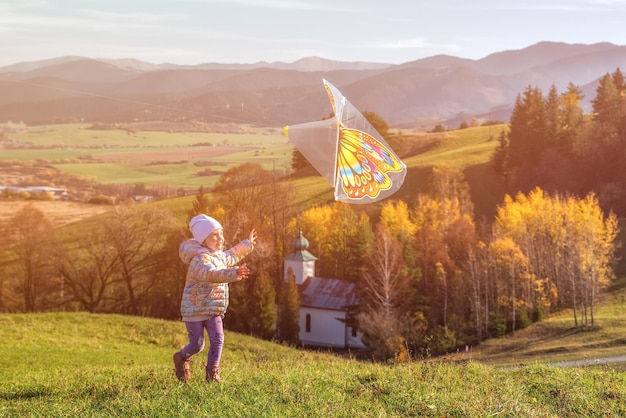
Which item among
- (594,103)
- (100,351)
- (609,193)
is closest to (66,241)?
(100,351)

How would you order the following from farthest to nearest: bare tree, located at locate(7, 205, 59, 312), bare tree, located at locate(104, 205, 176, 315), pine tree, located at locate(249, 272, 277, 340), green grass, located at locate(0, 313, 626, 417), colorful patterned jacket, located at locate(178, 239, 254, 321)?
bare tree, located at locate(7, 205, 59, 312) < bare tree, located at locate(104, 205, 176, 315) < pine tree, located at locate(249, 272, 277, 340) < colorful patterned jacket, located at locate(178, 239, 254, 321) < green grass, located at locate(0, 313, 626, 417)

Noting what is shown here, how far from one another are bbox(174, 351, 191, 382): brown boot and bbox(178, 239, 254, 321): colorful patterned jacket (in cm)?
80

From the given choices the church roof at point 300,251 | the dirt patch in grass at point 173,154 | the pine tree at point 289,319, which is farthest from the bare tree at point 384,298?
the dirt patch in grass at point 173,154

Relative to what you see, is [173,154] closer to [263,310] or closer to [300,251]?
[300,251]

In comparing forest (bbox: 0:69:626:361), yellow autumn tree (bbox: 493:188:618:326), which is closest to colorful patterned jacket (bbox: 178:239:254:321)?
forest (bbox: 0:69:626:361)

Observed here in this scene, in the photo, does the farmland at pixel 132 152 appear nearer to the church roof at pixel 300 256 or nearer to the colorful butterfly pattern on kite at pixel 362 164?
the church roof at pixel 300 256

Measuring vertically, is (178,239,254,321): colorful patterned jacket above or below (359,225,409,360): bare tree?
above

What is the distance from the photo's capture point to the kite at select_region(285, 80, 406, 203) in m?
11.6

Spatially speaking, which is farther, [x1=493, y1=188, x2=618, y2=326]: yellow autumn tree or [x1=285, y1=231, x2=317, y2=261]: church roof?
[x1=285, y1=231, x2=317, y2=261]: church roof

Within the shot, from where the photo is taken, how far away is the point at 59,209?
9569 centimetres

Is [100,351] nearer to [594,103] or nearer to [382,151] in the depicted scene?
[382,151]

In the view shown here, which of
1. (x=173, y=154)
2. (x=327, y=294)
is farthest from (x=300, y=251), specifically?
(x=173, y=154)

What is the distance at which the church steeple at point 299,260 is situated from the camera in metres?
74.6

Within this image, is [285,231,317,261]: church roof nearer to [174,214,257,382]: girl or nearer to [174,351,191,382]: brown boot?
[174,351,191,382]: brown boot
